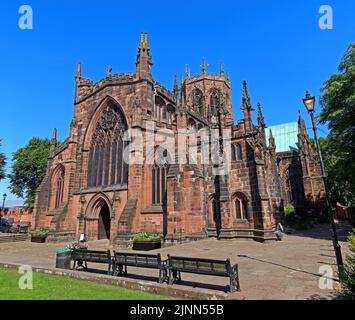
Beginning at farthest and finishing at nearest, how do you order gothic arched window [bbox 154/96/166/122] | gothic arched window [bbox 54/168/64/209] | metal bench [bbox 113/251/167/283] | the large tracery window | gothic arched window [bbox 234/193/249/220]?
gothic arched window [bbox 154/96/166/122] → gothic arched window [bbox 54/168/64/209] → the large tracery window → gothic arched window [bbox 234/193/249/220] → metal bench [bbox 113/251/167/283]

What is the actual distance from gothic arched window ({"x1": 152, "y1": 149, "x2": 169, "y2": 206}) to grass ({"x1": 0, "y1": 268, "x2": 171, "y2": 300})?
11.9m

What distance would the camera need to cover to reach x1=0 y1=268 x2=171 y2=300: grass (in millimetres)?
5723

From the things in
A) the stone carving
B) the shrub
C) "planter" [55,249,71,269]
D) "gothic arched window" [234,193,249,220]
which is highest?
the stone carving

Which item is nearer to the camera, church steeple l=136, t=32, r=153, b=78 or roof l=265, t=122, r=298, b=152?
church steeple l=136, t=32, r=153, b=78

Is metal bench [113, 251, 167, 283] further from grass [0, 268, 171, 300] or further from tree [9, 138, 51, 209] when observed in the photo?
tree [9, 138, 51, 209]

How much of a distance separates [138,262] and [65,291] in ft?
7.19

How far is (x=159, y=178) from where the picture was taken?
64.8 feet

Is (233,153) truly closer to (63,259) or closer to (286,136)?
(63,259)

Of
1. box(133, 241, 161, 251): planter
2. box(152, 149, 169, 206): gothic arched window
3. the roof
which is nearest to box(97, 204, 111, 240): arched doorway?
box(152, 149, 169, 206): gothic arched window

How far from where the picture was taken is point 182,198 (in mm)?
17781

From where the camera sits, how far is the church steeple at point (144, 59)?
21772 millimetres

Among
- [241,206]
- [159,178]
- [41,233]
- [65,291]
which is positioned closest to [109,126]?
[159,178]
